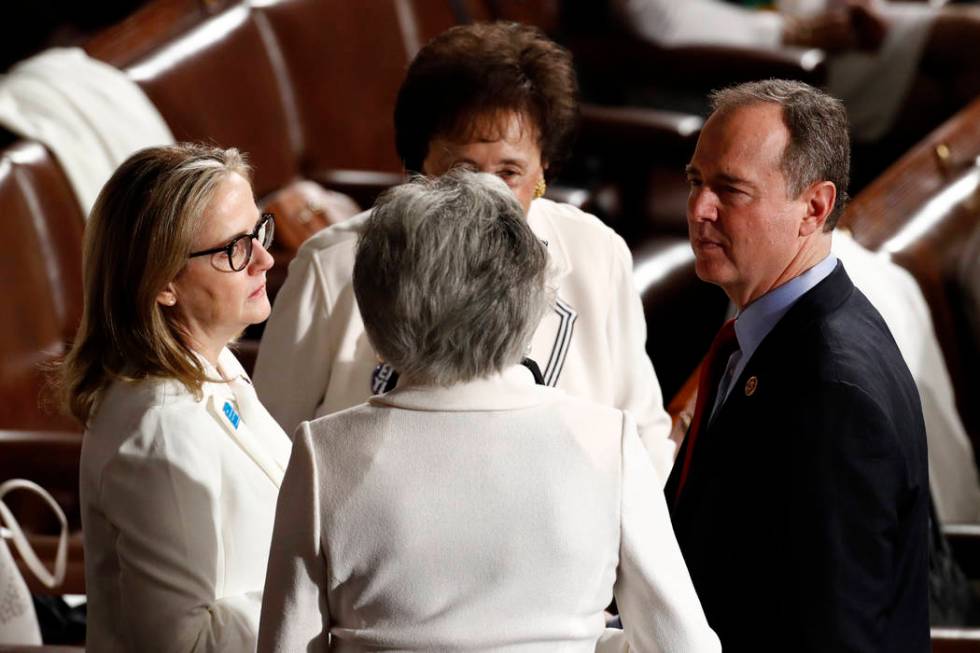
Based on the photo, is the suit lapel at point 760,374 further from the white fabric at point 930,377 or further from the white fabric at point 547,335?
the white fabric at point 930,377

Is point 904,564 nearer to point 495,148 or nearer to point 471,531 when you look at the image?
point 471,531

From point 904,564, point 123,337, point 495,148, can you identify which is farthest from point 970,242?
point 123,337

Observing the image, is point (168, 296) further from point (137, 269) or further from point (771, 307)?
point (771, 307)

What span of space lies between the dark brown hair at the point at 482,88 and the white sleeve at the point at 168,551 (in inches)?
26.0

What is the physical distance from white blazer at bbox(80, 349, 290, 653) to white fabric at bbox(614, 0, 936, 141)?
3.53 m

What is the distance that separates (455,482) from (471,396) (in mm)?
79

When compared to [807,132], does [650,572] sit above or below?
below

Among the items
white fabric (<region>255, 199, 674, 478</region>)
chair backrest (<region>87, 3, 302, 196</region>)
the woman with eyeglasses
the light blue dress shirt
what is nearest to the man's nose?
the light blue dress shirt

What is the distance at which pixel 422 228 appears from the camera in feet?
4.35

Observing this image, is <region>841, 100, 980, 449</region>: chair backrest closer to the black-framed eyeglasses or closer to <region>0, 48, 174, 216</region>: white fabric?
<region>0, 48, 174, 216</region>: white fabric

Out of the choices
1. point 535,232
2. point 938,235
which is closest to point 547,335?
point 535,232

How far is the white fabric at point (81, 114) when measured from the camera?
10.6ft

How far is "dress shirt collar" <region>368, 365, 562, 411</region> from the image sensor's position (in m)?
1.34

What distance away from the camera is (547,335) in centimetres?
202
